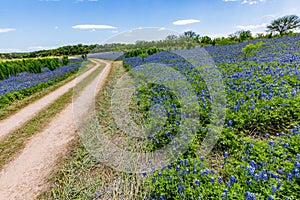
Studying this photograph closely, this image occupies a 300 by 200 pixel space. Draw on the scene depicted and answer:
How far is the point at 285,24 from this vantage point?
32.9 m

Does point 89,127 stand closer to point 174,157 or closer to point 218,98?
point 174,157

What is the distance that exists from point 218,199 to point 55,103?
8.26 meters

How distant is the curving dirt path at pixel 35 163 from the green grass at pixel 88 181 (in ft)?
0.90

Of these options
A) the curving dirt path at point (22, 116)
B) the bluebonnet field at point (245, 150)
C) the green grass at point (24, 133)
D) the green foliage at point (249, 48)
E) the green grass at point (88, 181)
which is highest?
the green foliage at point (249, 48)

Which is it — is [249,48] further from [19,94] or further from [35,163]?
[19,94]

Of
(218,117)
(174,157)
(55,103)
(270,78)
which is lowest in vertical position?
(55,103)

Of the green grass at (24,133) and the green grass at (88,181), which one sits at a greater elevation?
the green grass at (88,181)

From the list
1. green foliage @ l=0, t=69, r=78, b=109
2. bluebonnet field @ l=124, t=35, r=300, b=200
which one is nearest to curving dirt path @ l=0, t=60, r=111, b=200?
bluebonnet field @ l=124, t=35, r=300, b=200

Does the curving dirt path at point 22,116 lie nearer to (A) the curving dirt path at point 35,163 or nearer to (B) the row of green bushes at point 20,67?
(A) the curving dirt path at point 35,163

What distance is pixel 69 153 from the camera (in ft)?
14.2

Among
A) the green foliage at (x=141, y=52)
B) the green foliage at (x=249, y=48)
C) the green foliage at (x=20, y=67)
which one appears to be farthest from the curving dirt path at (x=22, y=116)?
the green foliage at (x=141, y=52)

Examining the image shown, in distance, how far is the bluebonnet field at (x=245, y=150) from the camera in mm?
2258

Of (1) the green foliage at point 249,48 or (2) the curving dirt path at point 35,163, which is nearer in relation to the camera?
(2) the curving dirt path at point 35,163

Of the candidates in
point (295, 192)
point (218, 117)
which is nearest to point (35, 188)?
point (218, 117)
